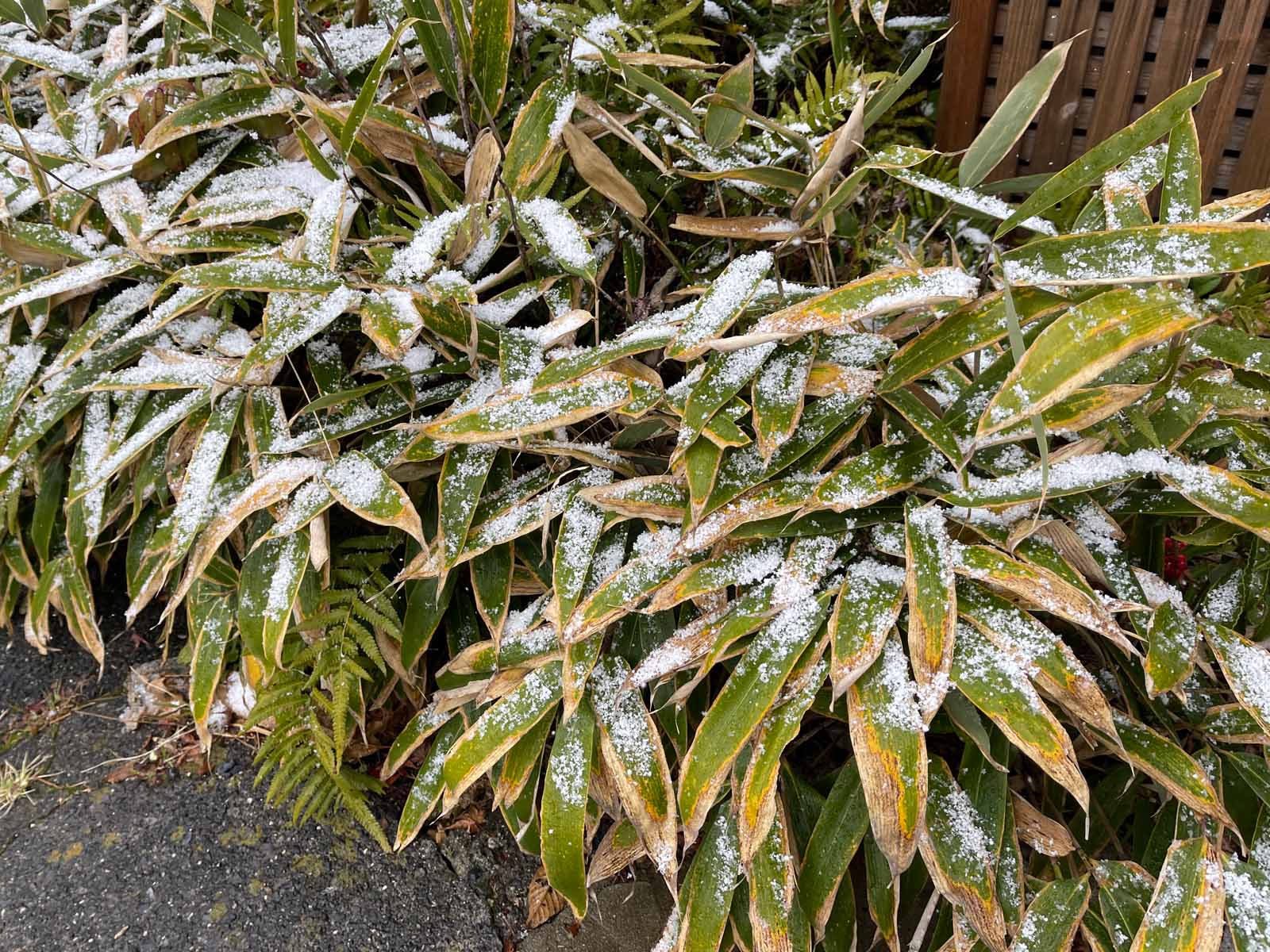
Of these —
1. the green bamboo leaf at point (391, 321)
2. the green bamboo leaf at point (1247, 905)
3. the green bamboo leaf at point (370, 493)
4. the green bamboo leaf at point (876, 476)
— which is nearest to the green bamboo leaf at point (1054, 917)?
the green bamboo leaf at point (1247, 905)

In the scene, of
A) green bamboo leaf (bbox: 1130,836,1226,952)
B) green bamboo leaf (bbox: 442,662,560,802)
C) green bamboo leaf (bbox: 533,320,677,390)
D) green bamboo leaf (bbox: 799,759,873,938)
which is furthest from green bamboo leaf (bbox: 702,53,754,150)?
green bamboo leaf (bbox: 1130,836,1226,952)

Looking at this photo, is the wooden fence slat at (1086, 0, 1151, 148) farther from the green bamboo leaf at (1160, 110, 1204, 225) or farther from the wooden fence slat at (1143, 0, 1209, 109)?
the green bamboo leaf at (1160, 110, 1204, 225)

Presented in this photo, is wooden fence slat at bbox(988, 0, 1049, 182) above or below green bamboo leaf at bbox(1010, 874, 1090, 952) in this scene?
above

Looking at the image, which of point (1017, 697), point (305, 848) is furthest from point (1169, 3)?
point (305, 848)

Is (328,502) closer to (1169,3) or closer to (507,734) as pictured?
(507,734)

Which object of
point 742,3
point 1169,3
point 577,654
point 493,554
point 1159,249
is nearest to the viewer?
point 1159,249

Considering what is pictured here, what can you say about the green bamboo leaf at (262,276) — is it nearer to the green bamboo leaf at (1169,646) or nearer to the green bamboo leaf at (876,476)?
the green bamboo leaf at (876,476)

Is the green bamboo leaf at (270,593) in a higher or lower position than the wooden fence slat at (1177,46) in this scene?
lower
